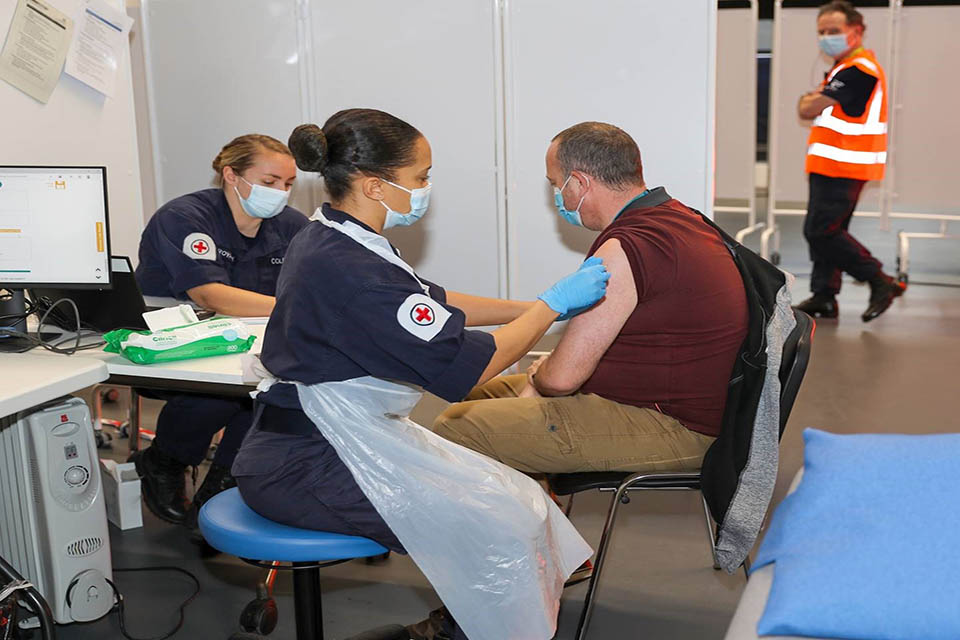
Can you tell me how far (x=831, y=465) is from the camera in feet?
5.06

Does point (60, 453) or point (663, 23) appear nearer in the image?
point (60, 453)

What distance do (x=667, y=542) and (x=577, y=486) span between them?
0.77 meters

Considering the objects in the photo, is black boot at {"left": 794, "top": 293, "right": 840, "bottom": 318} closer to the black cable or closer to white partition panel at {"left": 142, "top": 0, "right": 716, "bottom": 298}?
white partition panel at {"left": 142, "top": 0, "right": 716, "bottom": 298}

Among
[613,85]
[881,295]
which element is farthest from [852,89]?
[613,85]

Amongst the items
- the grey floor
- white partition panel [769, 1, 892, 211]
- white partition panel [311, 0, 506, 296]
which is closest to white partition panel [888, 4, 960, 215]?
white partition panel [769, 1, 892, 211]

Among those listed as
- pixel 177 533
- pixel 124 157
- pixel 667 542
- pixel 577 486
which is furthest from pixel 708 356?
pixel 124 157

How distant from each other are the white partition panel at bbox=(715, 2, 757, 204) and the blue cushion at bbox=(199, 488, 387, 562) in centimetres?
556

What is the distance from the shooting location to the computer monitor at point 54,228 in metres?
2.49

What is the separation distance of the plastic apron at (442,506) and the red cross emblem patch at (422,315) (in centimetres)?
10

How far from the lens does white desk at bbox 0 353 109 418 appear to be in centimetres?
199

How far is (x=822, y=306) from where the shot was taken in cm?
554

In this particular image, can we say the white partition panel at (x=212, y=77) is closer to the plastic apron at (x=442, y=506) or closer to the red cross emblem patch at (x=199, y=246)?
the red cross emblem patch at (x=199, y=246)

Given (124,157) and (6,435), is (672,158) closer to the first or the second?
(124,157)

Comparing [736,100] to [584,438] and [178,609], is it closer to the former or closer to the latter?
[584,438]
